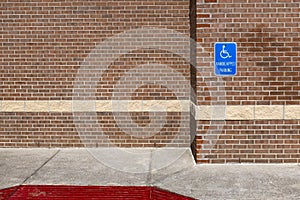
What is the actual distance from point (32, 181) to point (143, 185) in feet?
6.34

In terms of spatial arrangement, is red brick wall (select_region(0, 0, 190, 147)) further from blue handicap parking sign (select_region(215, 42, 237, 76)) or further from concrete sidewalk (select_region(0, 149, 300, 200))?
blue handicap parking sign (select_region(215, 42, 237, 76))

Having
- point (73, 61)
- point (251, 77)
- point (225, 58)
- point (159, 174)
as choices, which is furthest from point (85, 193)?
point (73, 61)

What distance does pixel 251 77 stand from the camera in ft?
22.8

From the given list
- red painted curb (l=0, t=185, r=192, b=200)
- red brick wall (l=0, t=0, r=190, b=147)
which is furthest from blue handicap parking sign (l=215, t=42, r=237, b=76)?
red painted curb (l=0, t=185, r=192, b=200)

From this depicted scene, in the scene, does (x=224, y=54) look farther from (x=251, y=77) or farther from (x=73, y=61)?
(x=73, y=61)

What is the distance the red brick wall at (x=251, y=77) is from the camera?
6871 mm

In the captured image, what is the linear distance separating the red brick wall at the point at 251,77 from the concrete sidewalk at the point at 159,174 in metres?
0.37

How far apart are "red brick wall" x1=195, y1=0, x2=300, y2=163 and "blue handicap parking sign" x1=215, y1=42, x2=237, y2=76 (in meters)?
0.10

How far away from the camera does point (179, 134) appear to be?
27.9 ft

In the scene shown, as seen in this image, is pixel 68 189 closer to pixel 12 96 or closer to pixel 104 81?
pixel 104 81

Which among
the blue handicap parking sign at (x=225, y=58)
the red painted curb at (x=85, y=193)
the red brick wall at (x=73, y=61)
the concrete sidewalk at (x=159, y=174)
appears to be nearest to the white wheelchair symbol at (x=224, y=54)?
the blue handicap parking sign at (x=225, y=58)

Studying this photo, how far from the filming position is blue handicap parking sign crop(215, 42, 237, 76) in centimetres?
691

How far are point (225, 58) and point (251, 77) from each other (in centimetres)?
66

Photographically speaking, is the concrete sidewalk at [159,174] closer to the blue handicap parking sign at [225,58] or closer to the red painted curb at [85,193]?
the red painted curb at [85,193]
